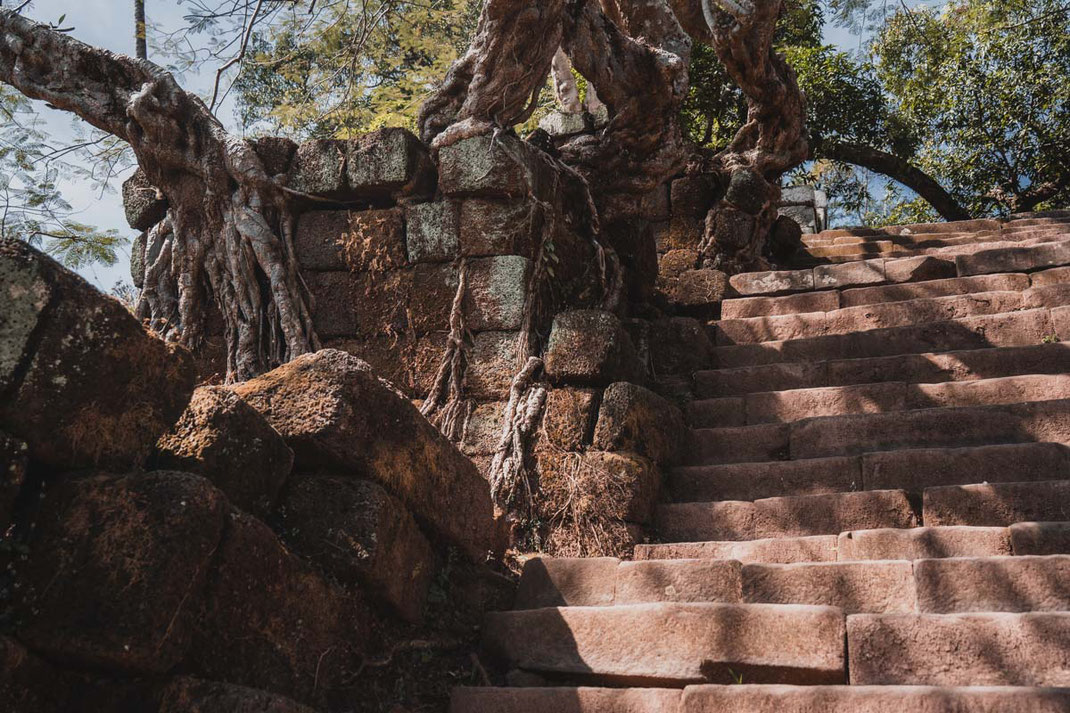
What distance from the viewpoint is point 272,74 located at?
48.5 ft

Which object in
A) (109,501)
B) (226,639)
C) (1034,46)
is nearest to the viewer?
(109,501)

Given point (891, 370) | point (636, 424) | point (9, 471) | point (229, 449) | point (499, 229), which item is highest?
point (499, 229)

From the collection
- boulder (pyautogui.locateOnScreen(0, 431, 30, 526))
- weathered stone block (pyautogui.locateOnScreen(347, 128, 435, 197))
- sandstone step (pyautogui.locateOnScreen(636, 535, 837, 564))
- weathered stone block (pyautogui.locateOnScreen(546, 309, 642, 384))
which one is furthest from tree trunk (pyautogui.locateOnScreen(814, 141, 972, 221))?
boulder (pyautogui.locateOnScreen(0, 431, 30, 526))

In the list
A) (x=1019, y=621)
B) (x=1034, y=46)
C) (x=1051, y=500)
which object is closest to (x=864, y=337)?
(x=1051, y=500)

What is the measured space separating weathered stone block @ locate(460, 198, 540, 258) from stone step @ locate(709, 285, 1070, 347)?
69.4 inches

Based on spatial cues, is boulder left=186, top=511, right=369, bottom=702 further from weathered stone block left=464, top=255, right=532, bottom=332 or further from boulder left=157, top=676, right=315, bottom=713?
weathered stone block left=464, top=255, right=532, bottom=332

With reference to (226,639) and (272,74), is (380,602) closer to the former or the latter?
(226,639)

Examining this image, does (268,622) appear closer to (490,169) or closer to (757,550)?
(757,550)

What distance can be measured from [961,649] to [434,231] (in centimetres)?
319

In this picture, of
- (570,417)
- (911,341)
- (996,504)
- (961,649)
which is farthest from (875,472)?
(911,341)

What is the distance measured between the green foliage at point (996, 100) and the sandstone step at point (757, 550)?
10.9 meters

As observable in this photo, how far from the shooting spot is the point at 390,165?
5027 millimetres

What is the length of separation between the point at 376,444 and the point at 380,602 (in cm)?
48

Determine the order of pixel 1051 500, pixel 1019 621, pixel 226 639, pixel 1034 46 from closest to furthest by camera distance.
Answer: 1. pixel 226 639
2. pixel 1019 621
3. pixel 1051 500
4. pixel 1034 46
